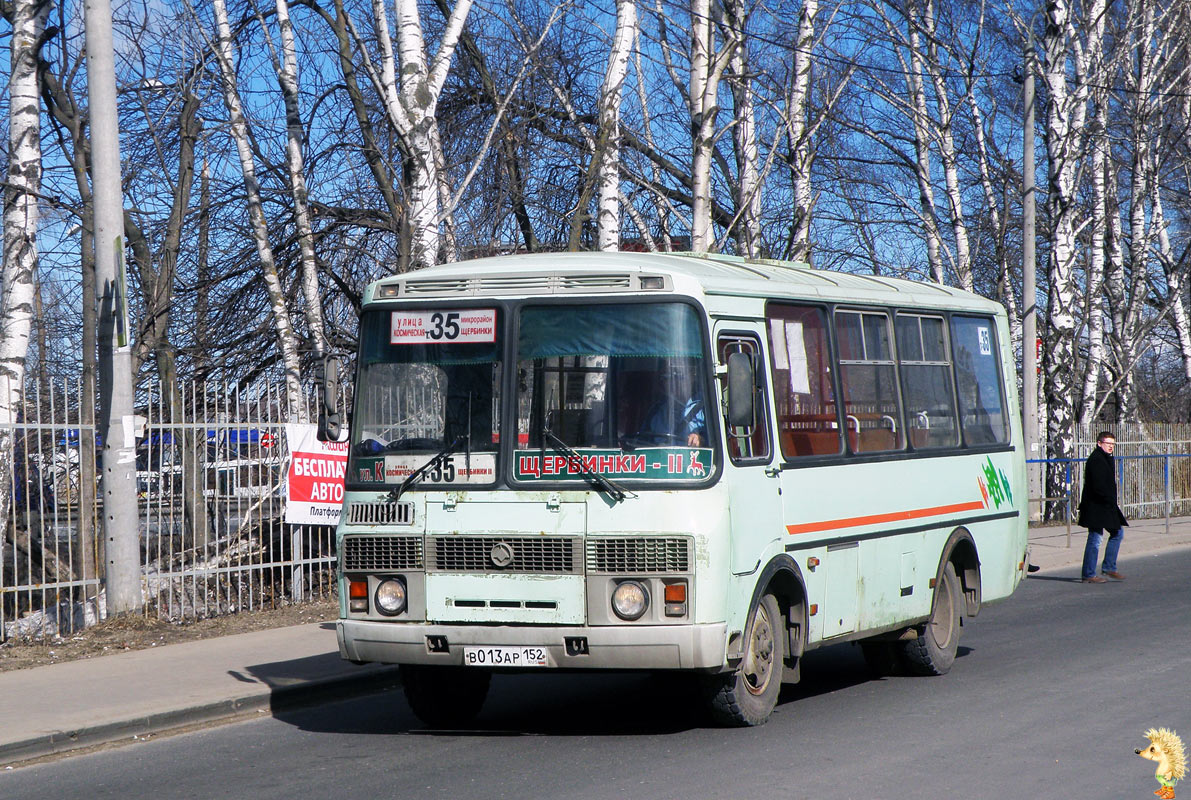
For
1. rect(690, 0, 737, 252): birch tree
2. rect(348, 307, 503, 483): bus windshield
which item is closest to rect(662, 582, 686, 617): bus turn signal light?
rect(348, 307, 503, 483): bus windshield

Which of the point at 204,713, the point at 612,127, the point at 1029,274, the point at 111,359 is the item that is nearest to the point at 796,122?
the point at 1029,274

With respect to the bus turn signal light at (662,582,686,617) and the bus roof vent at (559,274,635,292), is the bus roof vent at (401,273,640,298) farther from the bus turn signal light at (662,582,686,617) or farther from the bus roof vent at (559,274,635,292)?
the bus turn signal light at (662,582,686,617)

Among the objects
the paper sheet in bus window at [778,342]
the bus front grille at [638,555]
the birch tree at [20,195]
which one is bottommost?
the bus front grille at [638,555]

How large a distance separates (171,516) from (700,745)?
23.1ft

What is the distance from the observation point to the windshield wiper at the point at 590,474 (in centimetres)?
792

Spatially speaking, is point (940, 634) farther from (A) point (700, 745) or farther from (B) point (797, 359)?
(A) point (700, 745)

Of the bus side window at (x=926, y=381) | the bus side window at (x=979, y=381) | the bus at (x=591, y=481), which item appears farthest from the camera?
the bus side window at (x=979, y=381)

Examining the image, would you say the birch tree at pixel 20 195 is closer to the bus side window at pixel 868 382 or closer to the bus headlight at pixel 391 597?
the bus headlight at pixel 391 597

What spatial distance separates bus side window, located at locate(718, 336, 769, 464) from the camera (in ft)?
27.0

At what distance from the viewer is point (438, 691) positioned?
8.93 m

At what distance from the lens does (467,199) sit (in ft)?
62.7

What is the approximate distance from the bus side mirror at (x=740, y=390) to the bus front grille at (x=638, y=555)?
0.83 meters

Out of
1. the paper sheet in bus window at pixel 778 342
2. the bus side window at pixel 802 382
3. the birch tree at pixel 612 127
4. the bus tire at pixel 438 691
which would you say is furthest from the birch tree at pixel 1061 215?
the bus tire at pixel 438 691

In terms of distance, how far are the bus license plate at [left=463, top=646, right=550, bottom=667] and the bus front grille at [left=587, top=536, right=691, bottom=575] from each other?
55 centimetres
